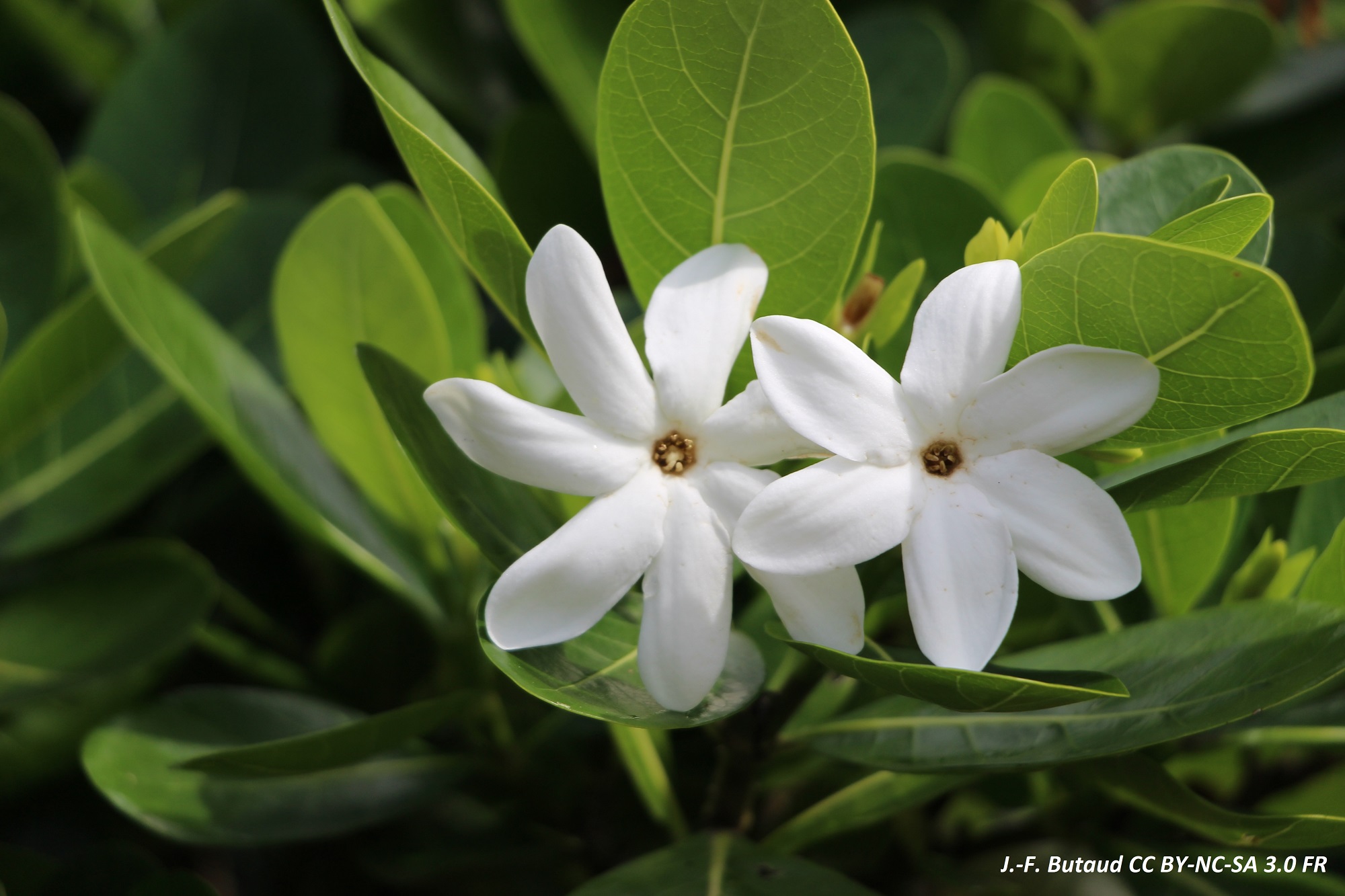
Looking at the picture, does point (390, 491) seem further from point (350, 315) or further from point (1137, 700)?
point (1137, 700)

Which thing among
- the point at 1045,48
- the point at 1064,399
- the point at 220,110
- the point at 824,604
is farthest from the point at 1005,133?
the point at 220,110

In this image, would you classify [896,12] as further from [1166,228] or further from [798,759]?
[798,759]

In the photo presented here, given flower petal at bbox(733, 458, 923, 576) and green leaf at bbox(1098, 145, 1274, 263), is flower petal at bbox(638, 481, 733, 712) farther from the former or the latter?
green leaf at bbox(1098, 145, 1274, 263)

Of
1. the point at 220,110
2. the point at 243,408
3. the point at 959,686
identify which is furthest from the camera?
the point at 220,110

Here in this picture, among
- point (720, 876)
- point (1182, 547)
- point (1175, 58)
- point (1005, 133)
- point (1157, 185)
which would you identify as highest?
point (1175, 58)

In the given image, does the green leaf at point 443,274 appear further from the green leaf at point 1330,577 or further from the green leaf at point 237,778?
the green leaf at point 1330,577

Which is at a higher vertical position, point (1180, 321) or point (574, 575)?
point (1180, 321)

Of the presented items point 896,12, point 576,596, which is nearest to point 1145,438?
point 576,596
